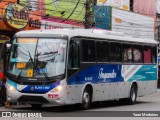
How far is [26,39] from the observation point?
17.3m

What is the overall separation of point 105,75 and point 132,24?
2515 cm

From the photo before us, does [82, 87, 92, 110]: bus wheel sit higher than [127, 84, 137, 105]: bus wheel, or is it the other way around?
[82, 87, 92, 110]: bus wheel

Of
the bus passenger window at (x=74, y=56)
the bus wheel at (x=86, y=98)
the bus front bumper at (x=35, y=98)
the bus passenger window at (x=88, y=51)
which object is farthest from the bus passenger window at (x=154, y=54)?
the bus front bumper at (x=35, y=98)

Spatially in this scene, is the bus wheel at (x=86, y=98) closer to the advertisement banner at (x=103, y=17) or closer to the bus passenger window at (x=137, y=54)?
the bus passenger window at (x=137, y=54)

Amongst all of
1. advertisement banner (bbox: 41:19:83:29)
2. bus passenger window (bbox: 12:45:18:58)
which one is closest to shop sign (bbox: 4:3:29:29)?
advertisement banner (bbox: 41:19:83:29)

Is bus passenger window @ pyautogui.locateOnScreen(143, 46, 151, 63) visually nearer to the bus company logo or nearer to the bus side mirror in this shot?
the bus company logo

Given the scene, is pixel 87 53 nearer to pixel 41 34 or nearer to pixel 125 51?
pixel 41 34

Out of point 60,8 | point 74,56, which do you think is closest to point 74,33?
point 74,56

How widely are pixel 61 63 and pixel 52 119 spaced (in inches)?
108

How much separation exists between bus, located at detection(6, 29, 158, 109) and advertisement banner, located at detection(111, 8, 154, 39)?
68.0 ft

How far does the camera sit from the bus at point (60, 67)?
16.6 m

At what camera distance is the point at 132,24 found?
146 feet

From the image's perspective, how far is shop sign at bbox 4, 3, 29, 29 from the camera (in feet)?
86.9

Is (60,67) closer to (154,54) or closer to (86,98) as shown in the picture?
(86,98)
